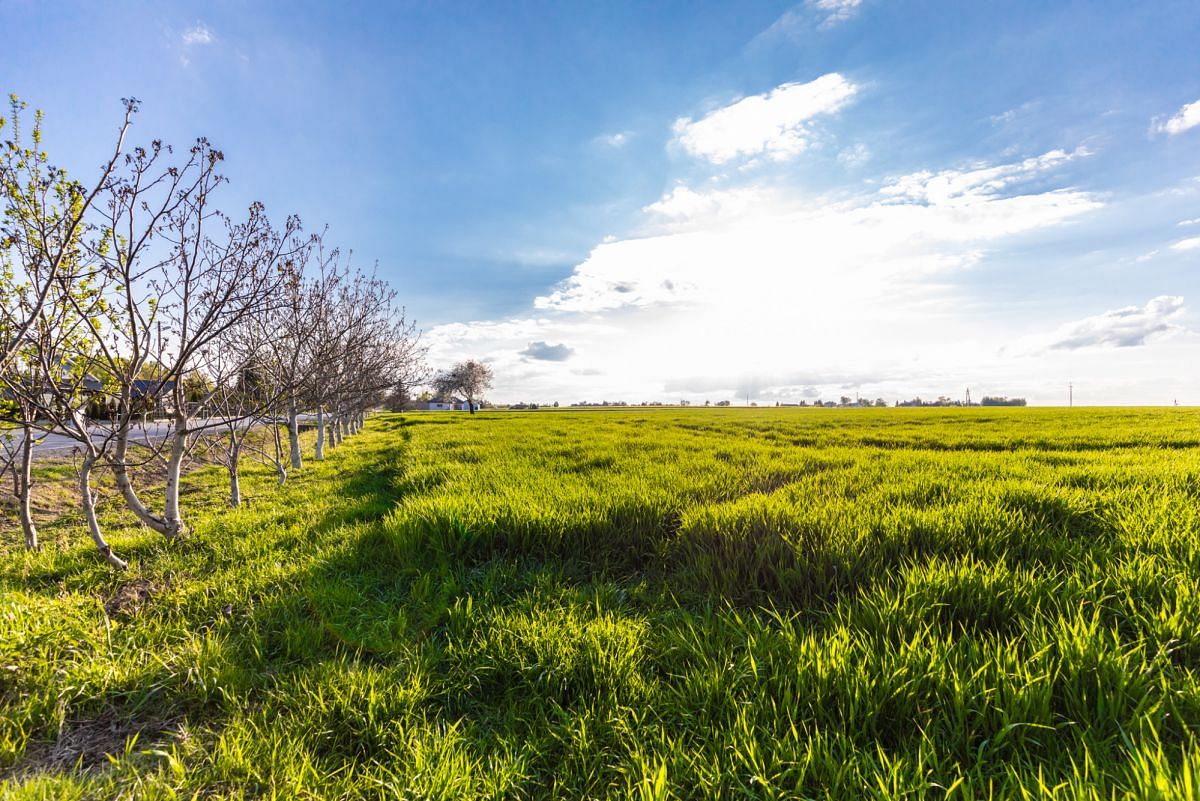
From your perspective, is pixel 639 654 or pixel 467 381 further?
pixel 467 381

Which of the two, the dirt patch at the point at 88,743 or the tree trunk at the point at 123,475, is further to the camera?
the tree trunk at the point at 123,475

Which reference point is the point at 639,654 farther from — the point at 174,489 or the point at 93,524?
the point at 174,489

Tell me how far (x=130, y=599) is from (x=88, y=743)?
184cm

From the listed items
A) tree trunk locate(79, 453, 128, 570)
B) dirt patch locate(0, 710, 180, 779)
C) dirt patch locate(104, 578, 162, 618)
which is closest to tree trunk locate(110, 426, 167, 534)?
tree trunk locate(79, 453, 128, 570)

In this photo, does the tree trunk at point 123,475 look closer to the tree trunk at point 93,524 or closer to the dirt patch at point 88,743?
the tree trunk at point 93,524

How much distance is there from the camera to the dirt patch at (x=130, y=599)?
343 centimetres

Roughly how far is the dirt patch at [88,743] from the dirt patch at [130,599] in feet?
4.40

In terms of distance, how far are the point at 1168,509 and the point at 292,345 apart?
15557 mm

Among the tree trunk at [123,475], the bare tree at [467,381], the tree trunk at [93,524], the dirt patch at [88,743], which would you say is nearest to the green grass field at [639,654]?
the dirt patch at [88,743]

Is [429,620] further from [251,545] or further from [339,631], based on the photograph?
[251,545]

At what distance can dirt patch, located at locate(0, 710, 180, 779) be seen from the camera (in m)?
2.08

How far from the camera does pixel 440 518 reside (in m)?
4.76

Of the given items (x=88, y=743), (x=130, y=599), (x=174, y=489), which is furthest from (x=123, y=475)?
(x=88, y=743)

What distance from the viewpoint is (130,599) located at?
11.8 feet
